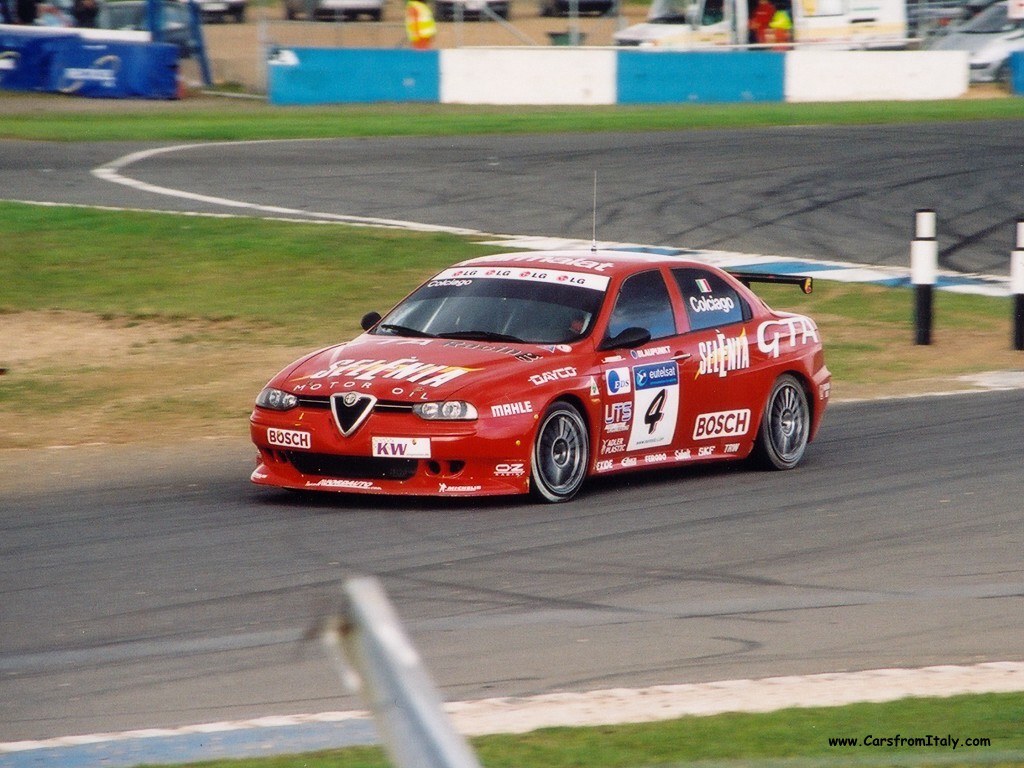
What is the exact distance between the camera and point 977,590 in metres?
7.39

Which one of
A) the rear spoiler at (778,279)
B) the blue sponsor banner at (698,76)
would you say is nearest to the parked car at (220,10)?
the blue sponsor banner at (698,76)

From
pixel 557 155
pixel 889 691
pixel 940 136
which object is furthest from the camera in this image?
pixel 940 136

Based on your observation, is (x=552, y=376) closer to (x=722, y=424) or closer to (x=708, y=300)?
(x=722, y=424)

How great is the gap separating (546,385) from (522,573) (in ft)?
5.95

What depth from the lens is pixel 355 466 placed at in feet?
30.0

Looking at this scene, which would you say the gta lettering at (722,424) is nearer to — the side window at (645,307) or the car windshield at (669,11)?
the side window at (645,307)

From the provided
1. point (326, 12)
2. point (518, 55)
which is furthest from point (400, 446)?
point (326, 12)

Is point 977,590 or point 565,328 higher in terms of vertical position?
point 565,328

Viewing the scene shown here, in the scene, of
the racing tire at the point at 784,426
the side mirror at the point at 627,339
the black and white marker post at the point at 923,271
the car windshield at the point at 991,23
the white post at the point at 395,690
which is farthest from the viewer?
the car windshield at the point at 991,23

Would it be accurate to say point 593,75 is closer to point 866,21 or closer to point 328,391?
point 866,21

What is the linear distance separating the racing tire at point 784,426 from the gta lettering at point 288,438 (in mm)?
2936

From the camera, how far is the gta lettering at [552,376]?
30.3 ft

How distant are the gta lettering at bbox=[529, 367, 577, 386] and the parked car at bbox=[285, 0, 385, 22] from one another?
3856cm

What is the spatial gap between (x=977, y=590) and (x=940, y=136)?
21.0 metres
